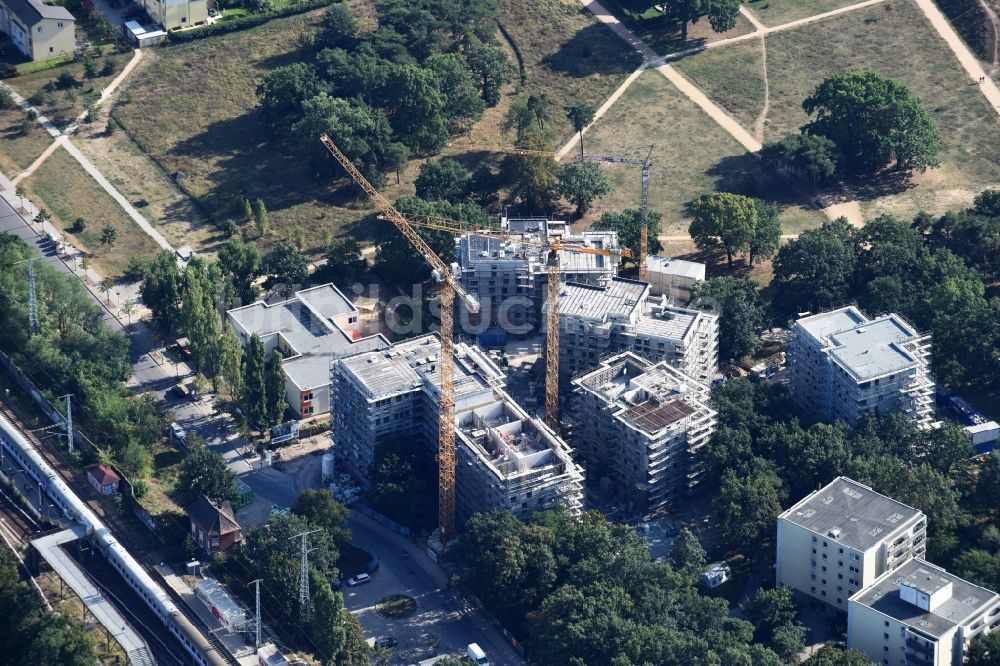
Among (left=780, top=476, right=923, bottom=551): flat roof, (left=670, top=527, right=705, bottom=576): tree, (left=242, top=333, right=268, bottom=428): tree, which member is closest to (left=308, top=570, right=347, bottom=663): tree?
(left=242, top=333, right=268, bottom=428): tree

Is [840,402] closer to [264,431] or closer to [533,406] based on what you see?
[533,406]

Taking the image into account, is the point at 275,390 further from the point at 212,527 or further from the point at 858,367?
the point at 858,367

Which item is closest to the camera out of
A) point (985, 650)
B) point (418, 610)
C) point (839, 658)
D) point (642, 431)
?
point (839, 658)

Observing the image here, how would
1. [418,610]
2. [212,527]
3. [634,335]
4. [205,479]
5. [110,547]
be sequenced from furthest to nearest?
[634,335]
[205,479]
[212,527]
[110,547]
[418,610]

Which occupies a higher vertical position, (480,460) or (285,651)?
(480,460)

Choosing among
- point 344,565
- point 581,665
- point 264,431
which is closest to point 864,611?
point 581,665

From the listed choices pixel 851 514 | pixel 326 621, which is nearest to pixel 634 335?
pixel 851 514
